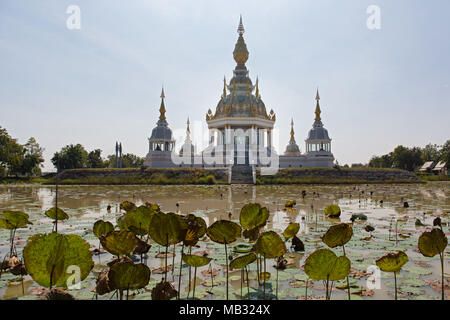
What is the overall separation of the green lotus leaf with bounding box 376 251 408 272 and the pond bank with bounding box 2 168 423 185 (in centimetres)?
2478

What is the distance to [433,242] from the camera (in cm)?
→ 319

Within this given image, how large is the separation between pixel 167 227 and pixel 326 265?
1.40 m

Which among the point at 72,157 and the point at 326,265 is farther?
the point at 72,157

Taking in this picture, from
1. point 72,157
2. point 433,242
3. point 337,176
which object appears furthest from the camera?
point 72,157

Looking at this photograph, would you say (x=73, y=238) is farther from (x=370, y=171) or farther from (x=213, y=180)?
(x=370, y=171)

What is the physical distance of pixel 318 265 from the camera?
2.89 m

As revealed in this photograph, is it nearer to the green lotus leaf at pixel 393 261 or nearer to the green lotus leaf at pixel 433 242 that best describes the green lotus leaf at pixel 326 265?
the green lotus leaf at pixel 393 261

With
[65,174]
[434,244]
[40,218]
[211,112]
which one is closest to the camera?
[434,244]

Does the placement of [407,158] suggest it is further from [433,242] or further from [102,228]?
[102,228]

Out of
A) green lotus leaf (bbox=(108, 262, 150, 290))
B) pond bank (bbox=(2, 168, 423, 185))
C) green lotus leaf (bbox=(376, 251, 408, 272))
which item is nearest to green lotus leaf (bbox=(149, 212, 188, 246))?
green lotus leaf (bbox=(108, 262, 150, 290))

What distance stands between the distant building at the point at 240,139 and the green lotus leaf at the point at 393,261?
35092mm

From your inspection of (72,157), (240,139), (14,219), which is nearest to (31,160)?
(72,157)
